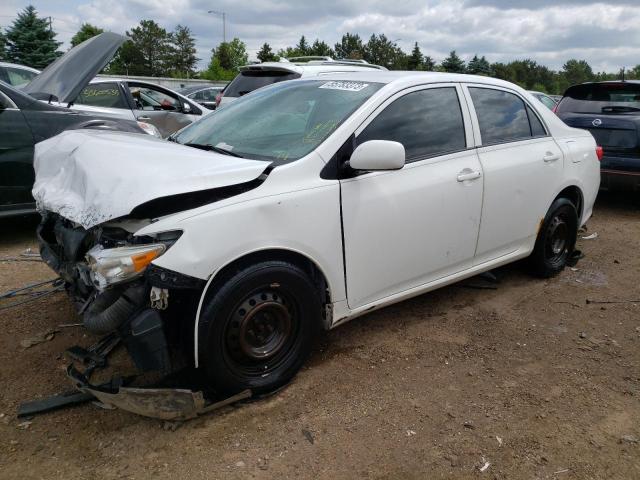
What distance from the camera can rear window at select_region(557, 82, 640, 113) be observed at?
24.0 ft

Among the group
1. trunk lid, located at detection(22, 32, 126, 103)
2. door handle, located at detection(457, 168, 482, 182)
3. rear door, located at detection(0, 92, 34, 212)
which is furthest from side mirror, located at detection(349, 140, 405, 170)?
rear door, located at detection(0, 92, 34, 212)

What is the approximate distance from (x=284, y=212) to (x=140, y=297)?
2.67ft

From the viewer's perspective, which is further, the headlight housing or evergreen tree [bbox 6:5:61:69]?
evergreen tree [bbox 6:5:61:69]

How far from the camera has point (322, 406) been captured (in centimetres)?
291

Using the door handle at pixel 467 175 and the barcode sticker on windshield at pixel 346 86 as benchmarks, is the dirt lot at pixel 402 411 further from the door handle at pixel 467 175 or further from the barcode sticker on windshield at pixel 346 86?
the barcode sticker on windshield at pixel 346 86

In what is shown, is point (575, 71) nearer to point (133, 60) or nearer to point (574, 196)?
point (133, 60)

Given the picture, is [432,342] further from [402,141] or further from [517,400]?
[402,141]

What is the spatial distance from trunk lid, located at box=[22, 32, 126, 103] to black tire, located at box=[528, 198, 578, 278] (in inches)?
158

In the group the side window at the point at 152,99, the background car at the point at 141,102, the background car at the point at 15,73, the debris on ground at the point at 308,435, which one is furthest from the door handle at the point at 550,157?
the background car at the point at 15,73

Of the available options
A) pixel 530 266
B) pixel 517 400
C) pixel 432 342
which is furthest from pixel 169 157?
pixel 530 266

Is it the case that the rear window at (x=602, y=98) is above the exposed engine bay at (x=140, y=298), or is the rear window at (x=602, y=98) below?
above

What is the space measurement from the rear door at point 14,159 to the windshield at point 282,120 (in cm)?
221

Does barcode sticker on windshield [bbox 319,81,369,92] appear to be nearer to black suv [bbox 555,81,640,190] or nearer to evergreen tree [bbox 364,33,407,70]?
black suv [bbox 555,81,640,190]

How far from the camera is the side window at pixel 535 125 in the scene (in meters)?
4.39
